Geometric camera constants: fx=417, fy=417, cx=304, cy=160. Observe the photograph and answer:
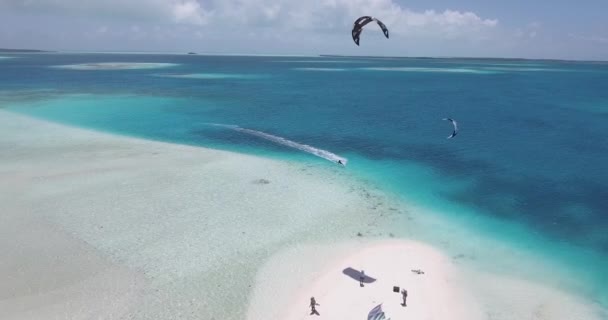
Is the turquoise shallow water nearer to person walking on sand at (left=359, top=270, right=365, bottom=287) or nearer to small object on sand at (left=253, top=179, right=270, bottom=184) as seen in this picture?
small object on sand at (left=253, top=179, right=270, bottom=184)

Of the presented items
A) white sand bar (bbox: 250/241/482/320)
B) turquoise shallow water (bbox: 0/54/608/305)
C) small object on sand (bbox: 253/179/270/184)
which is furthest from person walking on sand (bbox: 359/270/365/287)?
small object on sand (bbox: 253/179/270/184)

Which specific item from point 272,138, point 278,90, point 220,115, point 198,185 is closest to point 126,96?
point 220,115

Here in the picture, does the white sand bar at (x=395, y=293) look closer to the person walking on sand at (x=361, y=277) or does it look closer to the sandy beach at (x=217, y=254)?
the sandy beach at (x=217, y=254)

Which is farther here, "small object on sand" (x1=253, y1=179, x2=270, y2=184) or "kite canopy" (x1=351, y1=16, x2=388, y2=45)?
"small object on sand" (x1=253, y1=179, x2=270, y2=184)

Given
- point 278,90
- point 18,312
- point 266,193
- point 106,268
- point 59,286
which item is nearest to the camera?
point 18,312

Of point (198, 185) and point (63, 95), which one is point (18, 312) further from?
point (63, 95)

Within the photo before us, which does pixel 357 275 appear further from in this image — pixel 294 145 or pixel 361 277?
pixel 294 145

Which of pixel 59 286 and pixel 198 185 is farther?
pixel 198 185
